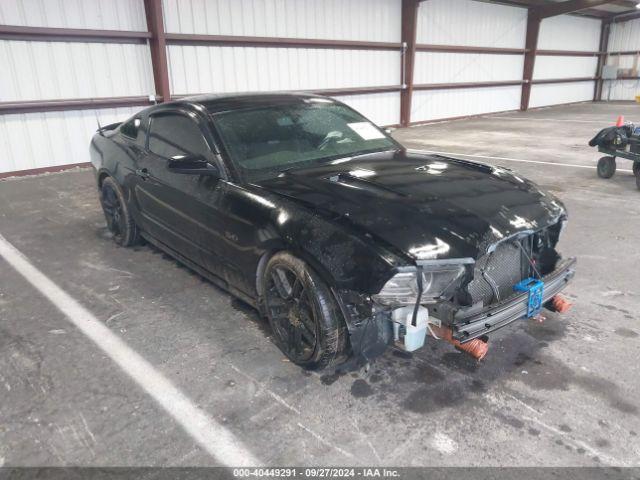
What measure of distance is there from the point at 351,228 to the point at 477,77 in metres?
16.8

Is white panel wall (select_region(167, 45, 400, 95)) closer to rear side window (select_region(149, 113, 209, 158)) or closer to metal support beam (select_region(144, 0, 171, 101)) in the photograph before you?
metal support beam (select_region(144, 0, 171, 101))

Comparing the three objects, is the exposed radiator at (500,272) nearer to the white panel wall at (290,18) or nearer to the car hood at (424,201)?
the car hood at (424,201)

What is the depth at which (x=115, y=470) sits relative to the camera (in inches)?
76.9

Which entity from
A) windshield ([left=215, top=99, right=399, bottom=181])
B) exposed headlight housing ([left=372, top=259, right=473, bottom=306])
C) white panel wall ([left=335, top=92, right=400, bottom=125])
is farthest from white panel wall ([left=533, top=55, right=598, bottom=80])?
exposed headlight housing ([left=372, top=259, right=473, bottom=306])

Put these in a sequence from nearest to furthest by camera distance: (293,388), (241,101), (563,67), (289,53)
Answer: (293,388)
(241,101)
(289,53)
(563,67)

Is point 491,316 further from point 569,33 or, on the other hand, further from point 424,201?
point 569,33

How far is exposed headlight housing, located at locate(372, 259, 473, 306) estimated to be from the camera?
7.06 feet

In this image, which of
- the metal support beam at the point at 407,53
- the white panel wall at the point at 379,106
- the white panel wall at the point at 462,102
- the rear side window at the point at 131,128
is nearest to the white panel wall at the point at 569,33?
the white panel wall at the point at 462,102

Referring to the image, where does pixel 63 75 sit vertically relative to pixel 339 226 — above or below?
above

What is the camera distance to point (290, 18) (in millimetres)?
11547

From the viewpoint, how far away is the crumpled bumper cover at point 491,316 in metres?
2.20

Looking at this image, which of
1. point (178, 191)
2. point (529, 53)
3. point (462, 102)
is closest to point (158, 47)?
point (178, 191)

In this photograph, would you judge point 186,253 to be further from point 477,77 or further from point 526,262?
point 477,77

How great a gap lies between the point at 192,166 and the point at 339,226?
1.11 metres
